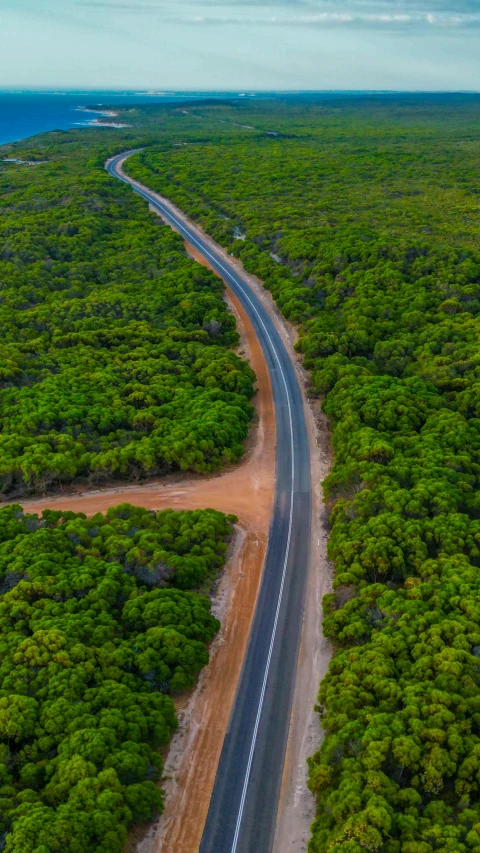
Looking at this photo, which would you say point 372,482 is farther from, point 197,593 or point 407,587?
point 197,593

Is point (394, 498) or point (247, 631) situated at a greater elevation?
point (394, 498)

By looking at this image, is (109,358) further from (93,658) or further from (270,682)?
(270,682)

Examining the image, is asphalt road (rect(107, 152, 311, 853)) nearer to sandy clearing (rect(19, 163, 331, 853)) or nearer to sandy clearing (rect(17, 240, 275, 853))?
sandy clearing (rect(19, 163, 331, 853))

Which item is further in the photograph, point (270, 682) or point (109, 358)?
point (109, 358)

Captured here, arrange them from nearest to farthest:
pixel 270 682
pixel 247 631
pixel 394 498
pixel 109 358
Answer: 1. pixel 270 682
2. pixel 247 631
3. pixel 394 498
4. pixel 109 358

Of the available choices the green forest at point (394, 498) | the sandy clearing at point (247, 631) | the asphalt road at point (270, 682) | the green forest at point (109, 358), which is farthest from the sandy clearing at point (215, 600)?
the green forest at point (394, 498)

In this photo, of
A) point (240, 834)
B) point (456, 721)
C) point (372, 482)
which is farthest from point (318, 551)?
point (240, 834)

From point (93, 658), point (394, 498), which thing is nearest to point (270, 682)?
point (93, 658)
